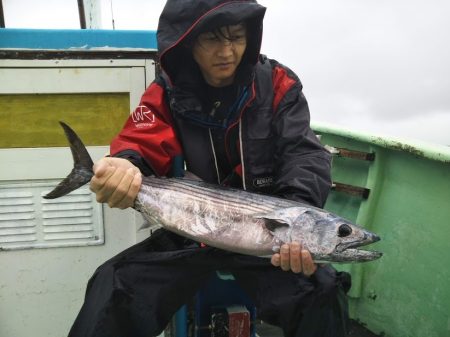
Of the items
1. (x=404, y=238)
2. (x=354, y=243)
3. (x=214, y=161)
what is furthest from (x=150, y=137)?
(x=404, y=238)

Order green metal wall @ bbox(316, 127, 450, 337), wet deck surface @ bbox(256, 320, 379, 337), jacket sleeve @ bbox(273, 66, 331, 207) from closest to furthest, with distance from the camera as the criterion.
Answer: jacket sleeve @ bbox(273, 66, 331, 207), green metal wall @ bbox(316, 127, 450, 337), wet deck surface @ bbox(256, 320, 379, 337)

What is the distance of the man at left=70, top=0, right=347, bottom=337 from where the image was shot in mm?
2252

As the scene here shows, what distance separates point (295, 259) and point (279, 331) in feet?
6.43

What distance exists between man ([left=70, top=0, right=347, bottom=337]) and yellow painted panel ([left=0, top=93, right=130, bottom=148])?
241 mm

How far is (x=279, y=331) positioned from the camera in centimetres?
386

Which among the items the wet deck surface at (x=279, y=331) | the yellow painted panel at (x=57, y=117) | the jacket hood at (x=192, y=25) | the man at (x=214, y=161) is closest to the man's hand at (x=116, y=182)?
the man at (x=214, y=161)

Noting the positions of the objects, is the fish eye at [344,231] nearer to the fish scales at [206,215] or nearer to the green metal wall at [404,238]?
the fish scales at [206,215]

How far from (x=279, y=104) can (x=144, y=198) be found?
93cm

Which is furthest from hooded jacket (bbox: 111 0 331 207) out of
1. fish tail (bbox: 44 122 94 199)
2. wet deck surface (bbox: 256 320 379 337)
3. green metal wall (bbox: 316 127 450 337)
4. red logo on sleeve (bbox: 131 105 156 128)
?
wet deck surface (bbox: 256 320 379 337)

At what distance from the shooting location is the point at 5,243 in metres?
2.86

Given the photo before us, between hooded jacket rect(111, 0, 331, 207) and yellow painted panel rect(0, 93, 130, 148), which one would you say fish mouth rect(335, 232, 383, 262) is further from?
yellow painted panel rect(0, 93, 130, 148)

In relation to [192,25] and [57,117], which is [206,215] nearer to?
[192,25]

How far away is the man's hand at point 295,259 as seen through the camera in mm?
2109

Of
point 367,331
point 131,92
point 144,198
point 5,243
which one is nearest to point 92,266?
point 5,243
